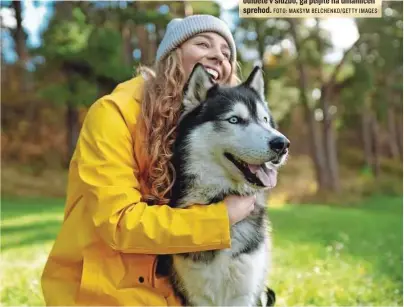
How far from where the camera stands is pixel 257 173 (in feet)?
6.06

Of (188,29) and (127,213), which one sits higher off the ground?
(188,29)

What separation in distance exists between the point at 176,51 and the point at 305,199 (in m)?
7.90

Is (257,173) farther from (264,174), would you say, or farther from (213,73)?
(213,73)

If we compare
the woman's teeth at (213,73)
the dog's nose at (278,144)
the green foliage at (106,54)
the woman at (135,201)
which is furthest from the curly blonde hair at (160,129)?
the green foliage at (106,54)

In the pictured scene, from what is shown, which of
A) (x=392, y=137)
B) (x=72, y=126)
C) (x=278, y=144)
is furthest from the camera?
(x=392, y=137)

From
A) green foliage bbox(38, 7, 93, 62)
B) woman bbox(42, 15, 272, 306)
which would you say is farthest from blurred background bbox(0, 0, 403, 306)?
woman bbox(42, 15, 272, 306)

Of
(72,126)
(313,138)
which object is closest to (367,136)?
(313,138)

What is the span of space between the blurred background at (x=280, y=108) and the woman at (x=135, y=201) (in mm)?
2688

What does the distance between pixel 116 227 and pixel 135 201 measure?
0.11 meters

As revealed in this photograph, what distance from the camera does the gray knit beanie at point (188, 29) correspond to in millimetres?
2020

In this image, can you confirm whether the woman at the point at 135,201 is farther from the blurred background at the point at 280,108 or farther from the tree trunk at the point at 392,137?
the tree trunk at the point at 392,137

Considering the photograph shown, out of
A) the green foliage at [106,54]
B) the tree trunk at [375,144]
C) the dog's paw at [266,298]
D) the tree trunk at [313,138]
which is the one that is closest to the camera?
the dog's paw at [266,298]

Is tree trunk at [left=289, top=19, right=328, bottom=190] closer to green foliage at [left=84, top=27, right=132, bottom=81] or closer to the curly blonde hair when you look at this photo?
green foliage at [left=84, top=27, right=132, bottom=81]

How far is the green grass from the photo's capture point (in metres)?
3.34
